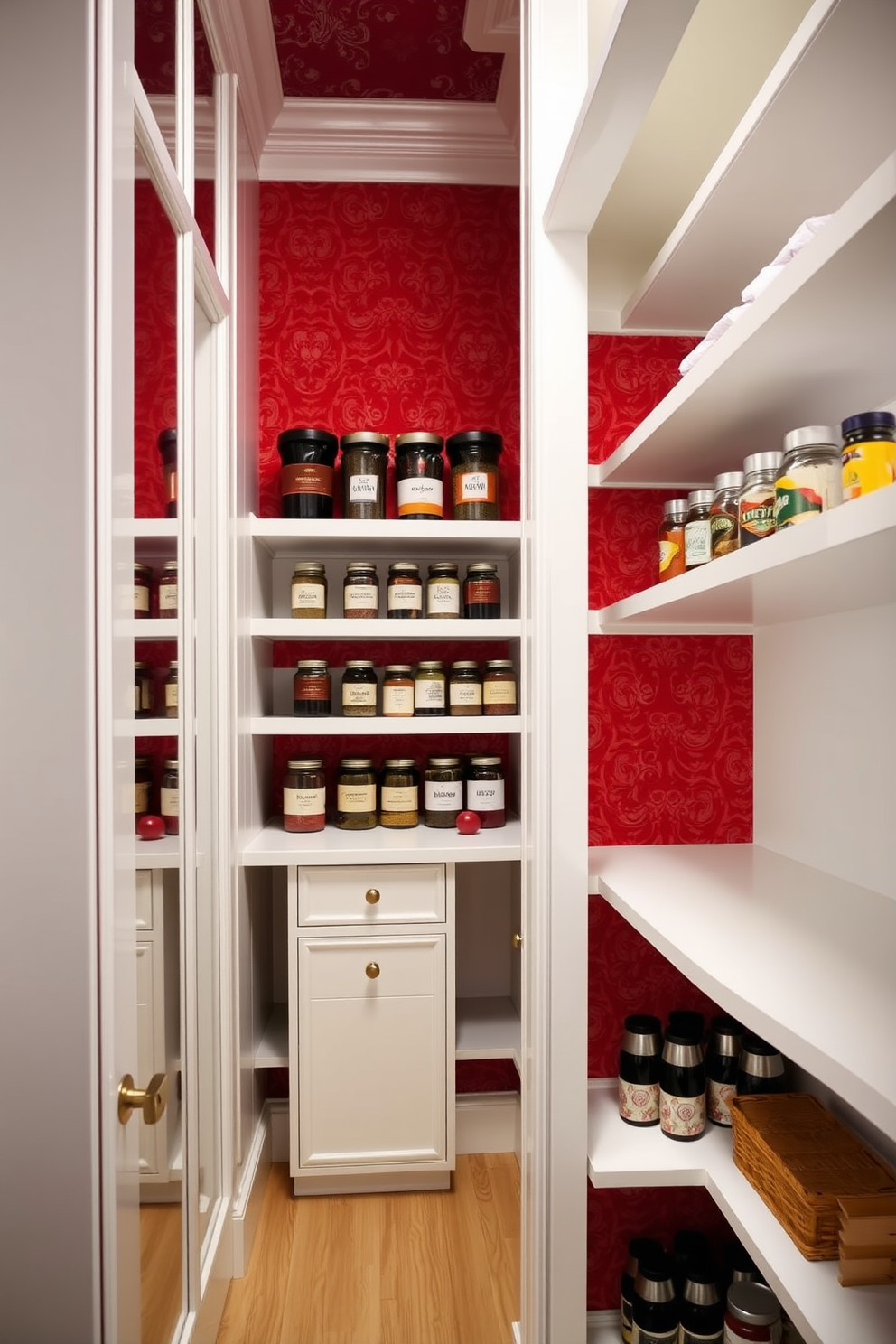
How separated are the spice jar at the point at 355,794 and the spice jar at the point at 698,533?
1030 millimetres

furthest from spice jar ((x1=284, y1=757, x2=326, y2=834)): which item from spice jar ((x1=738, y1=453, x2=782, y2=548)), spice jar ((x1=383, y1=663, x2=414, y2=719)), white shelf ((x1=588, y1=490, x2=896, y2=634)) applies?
spice jar ((x1=738, y1=453, x2=782, y2=548))

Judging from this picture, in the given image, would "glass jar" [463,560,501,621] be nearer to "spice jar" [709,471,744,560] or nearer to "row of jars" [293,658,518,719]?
"row of jars" [293,658,518,719]

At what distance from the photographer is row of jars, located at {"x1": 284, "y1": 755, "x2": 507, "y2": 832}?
6.64 feet

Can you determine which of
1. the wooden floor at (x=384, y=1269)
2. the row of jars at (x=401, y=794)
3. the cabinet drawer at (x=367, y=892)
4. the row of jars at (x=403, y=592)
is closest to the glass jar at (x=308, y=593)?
the row of jars at (x=403, y=592)

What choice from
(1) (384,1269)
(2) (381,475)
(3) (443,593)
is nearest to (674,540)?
(3) (443,593)

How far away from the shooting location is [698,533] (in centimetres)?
125

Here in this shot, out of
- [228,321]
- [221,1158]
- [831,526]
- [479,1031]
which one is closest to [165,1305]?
[221,1158]

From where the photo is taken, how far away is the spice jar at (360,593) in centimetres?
202

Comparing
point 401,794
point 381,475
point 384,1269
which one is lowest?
point 384,1269

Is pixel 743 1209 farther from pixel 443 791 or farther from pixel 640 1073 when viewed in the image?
pixel 443 791

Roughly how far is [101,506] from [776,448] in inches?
41.8

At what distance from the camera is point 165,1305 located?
1.25 meters

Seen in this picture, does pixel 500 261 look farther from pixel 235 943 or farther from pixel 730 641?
pixel 235 943

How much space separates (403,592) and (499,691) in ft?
1.09
